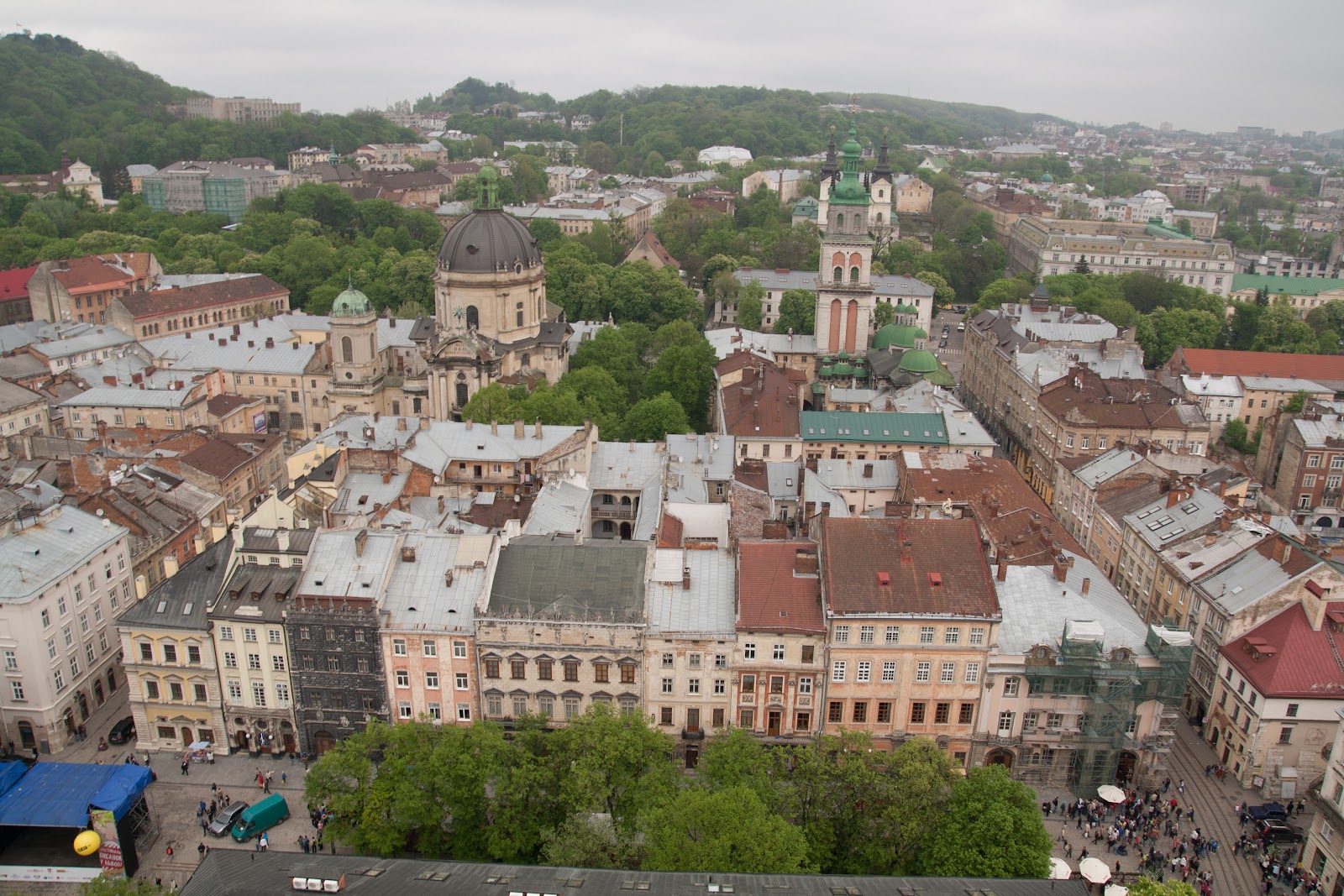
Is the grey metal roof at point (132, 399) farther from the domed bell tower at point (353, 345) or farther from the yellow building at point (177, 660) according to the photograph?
the yellow building at point (177, 660)

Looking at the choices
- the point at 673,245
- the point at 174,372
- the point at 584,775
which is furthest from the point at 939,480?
the point at 673,245

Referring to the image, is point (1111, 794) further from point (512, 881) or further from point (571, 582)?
point (512, 881)

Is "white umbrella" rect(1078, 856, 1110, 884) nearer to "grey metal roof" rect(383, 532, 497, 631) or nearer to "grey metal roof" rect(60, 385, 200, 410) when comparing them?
"grey metal roof" rect(383, 532, 497, 631)

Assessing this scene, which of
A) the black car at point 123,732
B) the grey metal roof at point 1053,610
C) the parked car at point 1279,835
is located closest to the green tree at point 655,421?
the grey metal roof at point 1053,610

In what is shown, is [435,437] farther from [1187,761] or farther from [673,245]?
[673,245]

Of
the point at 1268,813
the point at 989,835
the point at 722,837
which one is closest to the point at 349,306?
the point at 722,837

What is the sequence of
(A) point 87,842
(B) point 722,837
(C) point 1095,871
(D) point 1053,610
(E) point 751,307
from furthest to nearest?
(E) point 751,307, (D) point 1053,610, (A) point 87,842, (C) point 1095,871, (B) point 722,837

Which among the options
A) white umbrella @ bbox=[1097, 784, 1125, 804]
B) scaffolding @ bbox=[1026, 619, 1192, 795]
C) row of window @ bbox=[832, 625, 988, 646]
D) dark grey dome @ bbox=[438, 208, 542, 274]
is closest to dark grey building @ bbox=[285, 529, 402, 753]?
row of window @ bbox=[832, 625, 988, 646]
